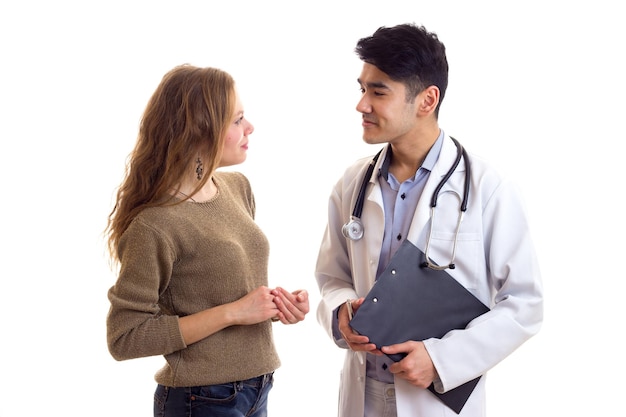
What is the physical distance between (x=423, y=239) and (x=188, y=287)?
→ 2.03ft

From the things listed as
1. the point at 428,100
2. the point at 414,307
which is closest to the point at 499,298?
the point at 414,307

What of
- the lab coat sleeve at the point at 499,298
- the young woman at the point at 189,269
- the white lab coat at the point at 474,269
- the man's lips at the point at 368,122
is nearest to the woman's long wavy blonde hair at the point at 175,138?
the young woman at the point at 189,269

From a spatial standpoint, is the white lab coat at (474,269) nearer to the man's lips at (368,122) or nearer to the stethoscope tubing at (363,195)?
the stethoscope tubing at (363,195)

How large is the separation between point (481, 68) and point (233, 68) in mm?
1044

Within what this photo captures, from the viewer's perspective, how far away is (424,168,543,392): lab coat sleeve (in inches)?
78.4

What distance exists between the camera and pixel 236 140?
2.10m

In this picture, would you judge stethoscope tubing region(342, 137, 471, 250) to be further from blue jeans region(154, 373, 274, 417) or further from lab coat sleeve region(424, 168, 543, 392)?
blue jeans region(154, 373, 274, 417)

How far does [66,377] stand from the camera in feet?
11.0

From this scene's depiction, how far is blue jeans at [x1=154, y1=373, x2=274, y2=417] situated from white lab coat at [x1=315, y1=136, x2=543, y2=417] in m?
0.29

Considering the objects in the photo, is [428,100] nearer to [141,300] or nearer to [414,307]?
[414,307]

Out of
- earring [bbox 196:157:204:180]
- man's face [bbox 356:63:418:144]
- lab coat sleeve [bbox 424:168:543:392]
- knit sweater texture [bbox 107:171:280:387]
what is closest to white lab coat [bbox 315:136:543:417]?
lab coat sleeve [bbox 424:168:543:392]

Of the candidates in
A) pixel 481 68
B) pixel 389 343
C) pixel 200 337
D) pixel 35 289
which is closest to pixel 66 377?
pixel 35 289

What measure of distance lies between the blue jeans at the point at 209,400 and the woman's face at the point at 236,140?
59cm

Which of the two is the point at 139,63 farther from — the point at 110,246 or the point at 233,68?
the point at 110,246
